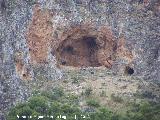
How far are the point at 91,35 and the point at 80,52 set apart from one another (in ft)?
8.33

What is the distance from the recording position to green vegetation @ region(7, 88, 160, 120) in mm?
60062

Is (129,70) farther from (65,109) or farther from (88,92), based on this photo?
(65,109)

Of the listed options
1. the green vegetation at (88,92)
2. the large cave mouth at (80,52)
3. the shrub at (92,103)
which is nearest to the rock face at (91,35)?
the large cave mouth at (80,52)

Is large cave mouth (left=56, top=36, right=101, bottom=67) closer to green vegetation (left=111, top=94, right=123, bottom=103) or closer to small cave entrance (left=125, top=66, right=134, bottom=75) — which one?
small cave entrance (left=125, top=66, right=134, bottom=75)

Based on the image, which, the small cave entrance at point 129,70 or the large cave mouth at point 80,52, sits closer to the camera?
the small cave entrance at point 129,70

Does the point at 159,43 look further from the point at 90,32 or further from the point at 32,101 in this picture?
the point at 32,101

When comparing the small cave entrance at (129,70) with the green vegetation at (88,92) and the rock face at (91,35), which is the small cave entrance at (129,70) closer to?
the rock face at (91,35)

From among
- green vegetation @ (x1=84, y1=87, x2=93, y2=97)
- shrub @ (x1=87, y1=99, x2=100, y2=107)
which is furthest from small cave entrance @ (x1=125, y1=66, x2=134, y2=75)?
shrub @ (x1=87, y1=99, x2=100, y2=107)

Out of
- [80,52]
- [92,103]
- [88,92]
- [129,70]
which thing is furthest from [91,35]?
[92,103]

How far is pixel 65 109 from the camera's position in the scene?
62.8 m

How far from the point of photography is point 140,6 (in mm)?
78125

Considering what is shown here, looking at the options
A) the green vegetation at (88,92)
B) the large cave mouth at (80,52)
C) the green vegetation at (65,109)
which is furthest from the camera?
the large cave mouth at (80,52)

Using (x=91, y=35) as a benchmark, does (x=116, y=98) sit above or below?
below

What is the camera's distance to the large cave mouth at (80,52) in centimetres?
7688
